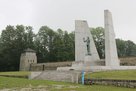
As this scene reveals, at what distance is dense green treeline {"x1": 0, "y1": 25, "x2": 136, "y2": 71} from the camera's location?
5526 centimetres

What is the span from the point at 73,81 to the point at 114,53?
10927 mm

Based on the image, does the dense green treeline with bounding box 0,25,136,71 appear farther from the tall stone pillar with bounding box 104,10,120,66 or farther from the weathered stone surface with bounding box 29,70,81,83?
the weathered stone surface with bounding box 29,70,81,83

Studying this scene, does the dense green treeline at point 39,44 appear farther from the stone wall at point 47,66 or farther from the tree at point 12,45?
the stone wall at point 47,66

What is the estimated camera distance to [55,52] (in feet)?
188

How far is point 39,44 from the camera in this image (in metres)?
60.0

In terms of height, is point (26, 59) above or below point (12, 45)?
below

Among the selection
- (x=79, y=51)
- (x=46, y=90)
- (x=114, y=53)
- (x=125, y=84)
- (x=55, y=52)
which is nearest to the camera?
(x=46, y=90)

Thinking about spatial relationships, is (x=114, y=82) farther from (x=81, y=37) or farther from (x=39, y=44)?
(x=39, y=44)

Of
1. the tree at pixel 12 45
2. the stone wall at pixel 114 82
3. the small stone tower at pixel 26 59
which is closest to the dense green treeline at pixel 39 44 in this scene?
the tree at pixel 12 45

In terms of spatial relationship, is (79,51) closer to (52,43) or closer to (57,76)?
(57,76)

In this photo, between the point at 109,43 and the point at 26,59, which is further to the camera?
the point at 26,59

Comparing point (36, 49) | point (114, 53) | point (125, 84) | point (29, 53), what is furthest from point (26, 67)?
point (125, 84)

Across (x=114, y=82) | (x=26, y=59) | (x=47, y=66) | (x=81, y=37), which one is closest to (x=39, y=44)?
(x=26, y=59)

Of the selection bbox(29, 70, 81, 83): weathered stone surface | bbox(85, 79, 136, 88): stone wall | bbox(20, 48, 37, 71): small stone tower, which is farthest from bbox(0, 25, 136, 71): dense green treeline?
bbox(85, 79, 136, 88): stone wall
